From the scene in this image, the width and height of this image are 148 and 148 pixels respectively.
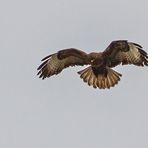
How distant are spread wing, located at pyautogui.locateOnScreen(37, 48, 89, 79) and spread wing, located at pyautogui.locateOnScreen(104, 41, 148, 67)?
29.4 inches

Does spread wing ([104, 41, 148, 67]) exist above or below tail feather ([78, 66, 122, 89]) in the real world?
above

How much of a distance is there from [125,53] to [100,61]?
0.70 metres

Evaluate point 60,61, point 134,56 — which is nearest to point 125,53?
point 134,56

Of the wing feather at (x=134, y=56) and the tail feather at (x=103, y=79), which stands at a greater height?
the wing feather at (x=134, y=56)

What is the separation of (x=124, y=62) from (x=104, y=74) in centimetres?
60

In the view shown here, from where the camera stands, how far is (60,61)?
3891 cm

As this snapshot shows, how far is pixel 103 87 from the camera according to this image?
38281 millimetres

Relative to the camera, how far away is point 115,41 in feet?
124

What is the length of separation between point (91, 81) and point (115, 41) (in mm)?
1249

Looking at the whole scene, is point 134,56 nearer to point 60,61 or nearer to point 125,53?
point 125,53

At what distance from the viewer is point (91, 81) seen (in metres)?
38.3

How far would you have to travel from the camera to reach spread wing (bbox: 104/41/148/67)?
124 ft

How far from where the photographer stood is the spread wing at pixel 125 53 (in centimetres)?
3794

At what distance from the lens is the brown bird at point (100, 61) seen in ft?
125
